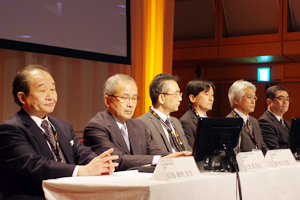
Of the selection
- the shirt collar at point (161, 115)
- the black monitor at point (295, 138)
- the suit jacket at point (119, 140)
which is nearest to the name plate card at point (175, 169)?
the suit jacket at point (119, 140)

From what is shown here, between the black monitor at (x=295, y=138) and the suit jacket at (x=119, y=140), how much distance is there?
95cm

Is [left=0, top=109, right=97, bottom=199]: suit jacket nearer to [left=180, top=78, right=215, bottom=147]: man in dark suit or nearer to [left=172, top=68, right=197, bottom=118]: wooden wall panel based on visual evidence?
[left=180, top=78, right=215, bottom=147]: man in dark suit

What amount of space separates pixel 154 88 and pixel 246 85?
1338 millimetres

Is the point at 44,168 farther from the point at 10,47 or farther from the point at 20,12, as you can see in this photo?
the point at 20,12

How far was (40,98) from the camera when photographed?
2191 millimetres

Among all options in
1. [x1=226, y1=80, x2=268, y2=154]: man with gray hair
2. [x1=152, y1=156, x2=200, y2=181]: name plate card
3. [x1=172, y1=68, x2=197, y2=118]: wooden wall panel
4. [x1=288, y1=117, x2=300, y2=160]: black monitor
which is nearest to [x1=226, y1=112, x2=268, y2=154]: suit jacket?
[x1=226, y1=80, x2=268, y2=154]: man with gray hair

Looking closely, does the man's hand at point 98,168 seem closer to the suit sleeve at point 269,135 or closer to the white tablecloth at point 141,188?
the white tablecloth at point 141,188

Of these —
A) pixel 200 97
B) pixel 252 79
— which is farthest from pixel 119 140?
pixel 252 79

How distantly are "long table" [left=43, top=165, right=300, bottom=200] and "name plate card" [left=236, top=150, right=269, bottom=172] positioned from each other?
0.04m

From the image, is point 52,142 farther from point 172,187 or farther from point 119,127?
point 172,187

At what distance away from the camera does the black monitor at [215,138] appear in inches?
73.7

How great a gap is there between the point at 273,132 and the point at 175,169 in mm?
3102

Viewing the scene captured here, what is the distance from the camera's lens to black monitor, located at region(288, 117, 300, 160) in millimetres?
2646

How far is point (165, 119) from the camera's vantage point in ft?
11.1
